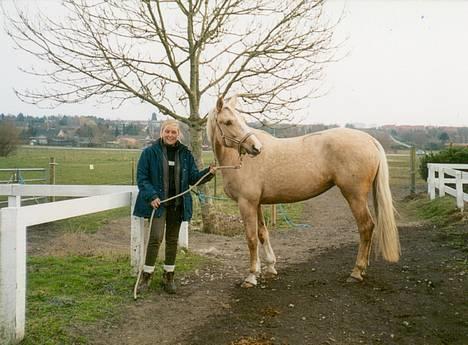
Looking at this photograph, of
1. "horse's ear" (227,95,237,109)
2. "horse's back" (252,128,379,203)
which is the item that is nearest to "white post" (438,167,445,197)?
"horse's back" (252,128,379,203)

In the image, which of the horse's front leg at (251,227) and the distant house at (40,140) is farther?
the distant house at (40,140)

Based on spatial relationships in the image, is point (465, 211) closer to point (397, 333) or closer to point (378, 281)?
point (378, 281)

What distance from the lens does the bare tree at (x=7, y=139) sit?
22266 millimetres

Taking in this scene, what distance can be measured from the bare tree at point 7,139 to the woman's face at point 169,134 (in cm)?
2065

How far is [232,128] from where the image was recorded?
5.12 metres

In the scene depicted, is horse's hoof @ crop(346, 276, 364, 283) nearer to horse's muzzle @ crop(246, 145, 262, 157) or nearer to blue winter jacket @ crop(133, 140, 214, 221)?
horse's muzzle @ crop(246, 145, 262, 157)

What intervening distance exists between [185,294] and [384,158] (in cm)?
289

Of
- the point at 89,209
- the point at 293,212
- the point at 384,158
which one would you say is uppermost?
the point at 384,158

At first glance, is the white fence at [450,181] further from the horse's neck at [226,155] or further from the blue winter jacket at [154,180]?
the blue winter jacket at [154,180]

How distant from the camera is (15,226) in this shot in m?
3.17

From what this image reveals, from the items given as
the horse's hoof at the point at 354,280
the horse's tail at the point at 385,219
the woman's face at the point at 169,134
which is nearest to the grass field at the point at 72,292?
the woman's face at the point at 169,134

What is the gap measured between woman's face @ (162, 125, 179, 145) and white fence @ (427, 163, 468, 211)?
24.2 ft

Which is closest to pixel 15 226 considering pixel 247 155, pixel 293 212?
pixel 247 155

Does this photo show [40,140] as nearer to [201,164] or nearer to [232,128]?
[201,164]
